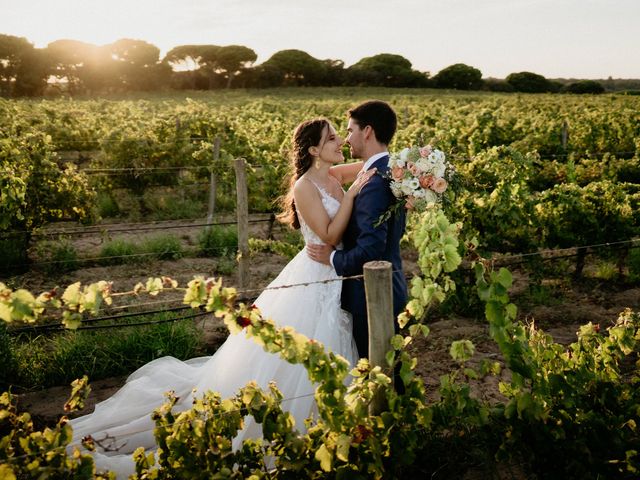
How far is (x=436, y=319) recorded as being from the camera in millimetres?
5672

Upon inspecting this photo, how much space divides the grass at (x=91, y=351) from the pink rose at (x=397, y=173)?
265cm

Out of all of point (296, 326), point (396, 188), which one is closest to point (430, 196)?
point (396, 188)

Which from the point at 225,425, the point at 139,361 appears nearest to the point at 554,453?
the point at 225,425

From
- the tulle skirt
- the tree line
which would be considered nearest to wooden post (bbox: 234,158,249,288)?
the tulle skirt

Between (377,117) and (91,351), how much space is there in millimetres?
3049

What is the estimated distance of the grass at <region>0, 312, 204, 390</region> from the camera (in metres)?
4.30

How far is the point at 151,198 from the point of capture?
34.7ft

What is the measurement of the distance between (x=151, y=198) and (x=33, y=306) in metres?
9.03

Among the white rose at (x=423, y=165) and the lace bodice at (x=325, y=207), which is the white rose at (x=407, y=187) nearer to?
the white rose at (x=423, y=165)

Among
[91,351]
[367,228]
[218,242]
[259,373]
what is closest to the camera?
[367,228]

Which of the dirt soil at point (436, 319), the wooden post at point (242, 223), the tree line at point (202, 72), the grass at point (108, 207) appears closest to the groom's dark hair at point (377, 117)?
the dirt soil at point (436, 319)

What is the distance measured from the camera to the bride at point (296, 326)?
10.5 feet

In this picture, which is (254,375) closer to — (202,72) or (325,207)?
(325,207)

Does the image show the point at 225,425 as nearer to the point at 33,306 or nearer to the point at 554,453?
the point at 33,306
